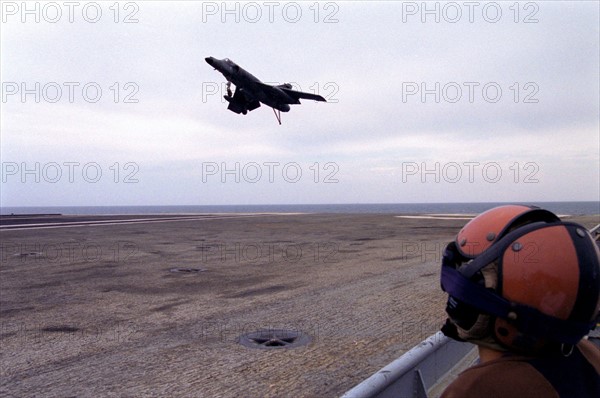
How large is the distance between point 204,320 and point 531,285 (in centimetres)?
748

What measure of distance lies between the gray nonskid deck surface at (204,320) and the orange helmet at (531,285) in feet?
12.4

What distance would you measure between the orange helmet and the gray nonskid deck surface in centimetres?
378

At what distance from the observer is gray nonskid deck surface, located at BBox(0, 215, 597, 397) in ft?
18.6

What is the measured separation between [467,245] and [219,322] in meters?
7.05

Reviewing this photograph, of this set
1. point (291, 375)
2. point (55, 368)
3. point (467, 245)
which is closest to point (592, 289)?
point (467, 245)

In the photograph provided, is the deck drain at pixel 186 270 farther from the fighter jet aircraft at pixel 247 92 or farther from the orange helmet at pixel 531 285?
the orange helmet at pixel 531 285

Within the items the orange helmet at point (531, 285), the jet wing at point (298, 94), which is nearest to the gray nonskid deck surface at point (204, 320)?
the orange helmet at point (531, 285)

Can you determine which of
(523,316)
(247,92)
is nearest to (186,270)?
(247,92)

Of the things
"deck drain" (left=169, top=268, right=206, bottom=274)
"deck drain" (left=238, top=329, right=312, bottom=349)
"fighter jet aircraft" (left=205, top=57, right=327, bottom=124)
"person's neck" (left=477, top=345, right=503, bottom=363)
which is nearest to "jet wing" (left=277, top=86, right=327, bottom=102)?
"fighter jet aircraft" (left=205, top=57, right=327, bottom=124)

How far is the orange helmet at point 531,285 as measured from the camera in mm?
1667

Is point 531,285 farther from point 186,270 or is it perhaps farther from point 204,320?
point 186,270

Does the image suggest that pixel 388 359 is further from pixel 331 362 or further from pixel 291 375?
pixel 291 375

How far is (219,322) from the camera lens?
831 cm

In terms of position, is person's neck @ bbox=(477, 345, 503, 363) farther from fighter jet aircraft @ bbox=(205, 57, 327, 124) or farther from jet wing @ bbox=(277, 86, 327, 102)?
jet wing @ bbox=(277, 86, 327, 102)
